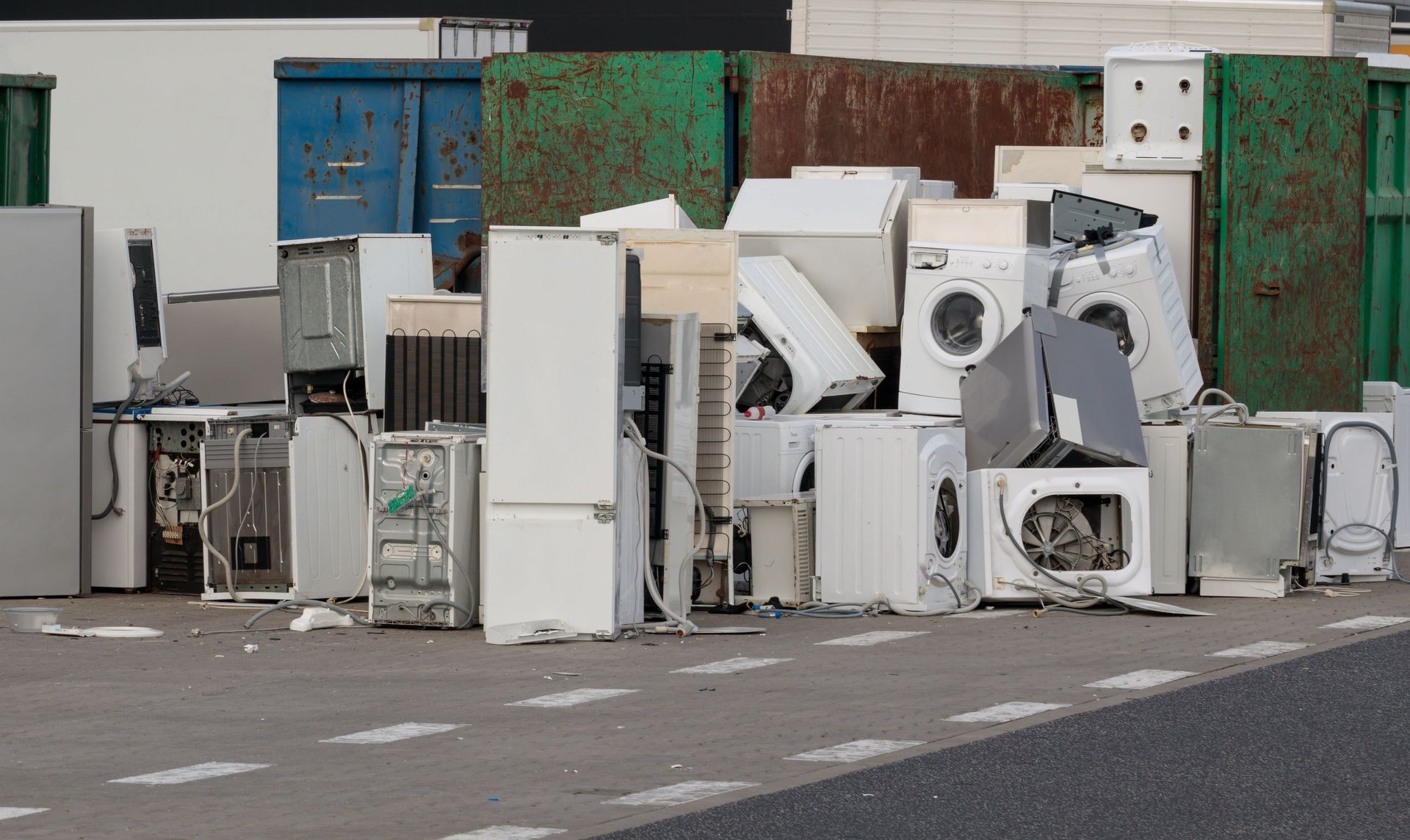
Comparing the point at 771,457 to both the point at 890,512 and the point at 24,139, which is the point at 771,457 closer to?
the point at 890,512

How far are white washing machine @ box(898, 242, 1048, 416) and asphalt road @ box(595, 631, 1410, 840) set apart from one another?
3211 mm

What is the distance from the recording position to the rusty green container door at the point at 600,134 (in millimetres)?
11742

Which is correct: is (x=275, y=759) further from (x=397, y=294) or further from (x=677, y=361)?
(x=397, y=294)

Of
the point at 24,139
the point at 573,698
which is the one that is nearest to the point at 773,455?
the point at 573,698

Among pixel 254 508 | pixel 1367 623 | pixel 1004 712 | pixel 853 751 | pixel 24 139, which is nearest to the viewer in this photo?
pixel 853 751

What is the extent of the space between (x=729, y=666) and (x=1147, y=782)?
2.30 meters

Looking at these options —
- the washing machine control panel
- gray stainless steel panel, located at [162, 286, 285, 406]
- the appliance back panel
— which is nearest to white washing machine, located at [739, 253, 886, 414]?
the washing machine control panel

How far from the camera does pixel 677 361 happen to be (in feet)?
28.6

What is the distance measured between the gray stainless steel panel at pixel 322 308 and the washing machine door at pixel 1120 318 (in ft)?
12.4

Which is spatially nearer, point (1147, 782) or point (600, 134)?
point (1147, 782)

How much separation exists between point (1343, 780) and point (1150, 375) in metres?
4.97

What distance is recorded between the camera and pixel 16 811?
17.4 feet

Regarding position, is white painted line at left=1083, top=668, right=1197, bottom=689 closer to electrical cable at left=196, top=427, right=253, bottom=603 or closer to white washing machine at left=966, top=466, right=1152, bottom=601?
white washing machine at left=966, top=466, right=1152, bottom=601

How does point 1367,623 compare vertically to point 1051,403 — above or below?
below
